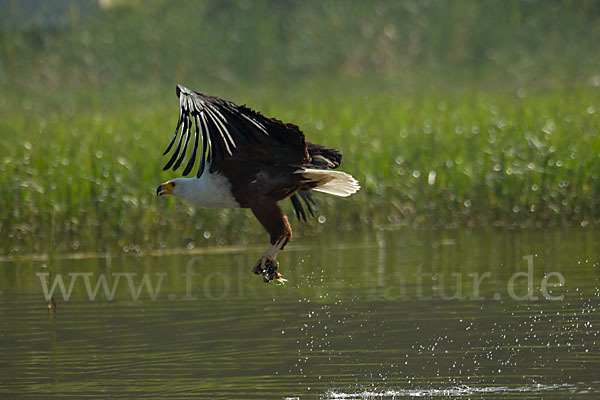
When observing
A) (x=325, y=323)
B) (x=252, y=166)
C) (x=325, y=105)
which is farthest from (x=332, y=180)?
(x=325, y=105)

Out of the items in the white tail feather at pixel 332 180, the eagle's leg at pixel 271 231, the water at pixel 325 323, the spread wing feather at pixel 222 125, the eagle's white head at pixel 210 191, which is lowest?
the water at pixel 325 323

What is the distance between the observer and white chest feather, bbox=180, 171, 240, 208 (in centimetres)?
776

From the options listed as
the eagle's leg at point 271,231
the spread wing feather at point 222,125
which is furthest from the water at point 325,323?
the spread wing feather at point 222,125

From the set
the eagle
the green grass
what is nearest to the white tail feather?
the eagle

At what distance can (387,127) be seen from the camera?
15.9m

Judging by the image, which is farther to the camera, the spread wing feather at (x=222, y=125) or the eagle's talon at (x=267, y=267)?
the eagle's talon at (x=267, y=267)

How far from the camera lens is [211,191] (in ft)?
25.4

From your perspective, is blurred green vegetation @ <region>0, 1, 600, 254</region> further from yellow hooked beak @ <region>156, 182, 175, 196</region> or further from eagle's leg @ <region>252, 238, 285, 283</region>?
eagle's leg @ <region>252, 238, 285, 283</region>

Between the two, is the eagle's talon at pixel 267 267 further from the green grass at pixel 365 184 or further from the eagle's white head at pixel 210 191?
the green grass at pixel 365 184

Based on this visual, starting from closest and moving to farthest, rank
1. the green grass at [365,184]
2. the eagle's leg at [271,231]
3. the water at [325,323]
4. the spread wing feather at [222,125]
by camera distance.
Result: the water at [325,323], the spread wing feather at [222,125], the eagle's leg at [271,231], the green grass at [365,184]

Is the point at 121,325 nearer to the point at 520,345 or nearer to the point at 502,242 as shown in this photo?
the point at 520,345

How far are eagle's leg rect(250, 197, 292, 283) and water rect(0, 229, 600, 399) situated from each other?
1.86 ft

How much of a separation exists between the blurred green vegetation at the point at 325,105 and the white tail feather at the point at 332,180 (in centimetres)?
362

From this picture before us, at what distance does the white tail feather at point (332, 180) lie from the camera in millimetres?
7729
